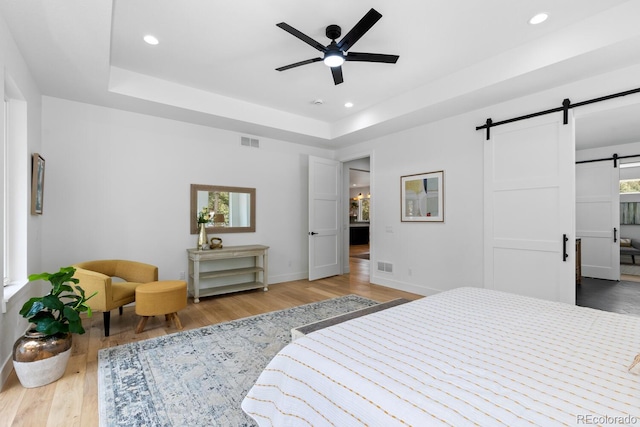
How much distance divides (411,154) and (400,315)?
3.65 metres

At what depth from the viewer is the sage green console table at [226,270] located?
4355 millimetres

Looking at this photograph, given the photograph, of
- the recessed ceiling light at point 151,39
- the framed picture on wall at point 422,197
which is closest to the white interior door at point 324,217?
the framed picture on wall at point 422,197

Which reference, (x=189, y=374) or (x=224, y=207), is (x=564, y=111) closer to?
(x=189, y=374)

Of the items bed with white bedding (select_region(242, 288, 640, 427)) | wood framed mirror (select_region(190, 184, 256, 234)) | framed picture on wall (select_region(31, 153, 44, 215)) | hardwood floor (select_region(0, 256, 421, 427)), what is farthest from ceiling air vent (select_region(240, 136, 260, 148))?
bed with white bedding (select_region(242, 288, 640, 427))

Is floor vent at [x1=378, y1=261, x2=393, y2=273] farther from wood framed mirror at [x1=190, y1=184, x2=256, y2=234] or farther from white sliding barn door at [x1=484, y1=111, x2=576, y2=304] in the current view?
wood framed mirror at [x1=190, y1=184, x2=256, y2=234]

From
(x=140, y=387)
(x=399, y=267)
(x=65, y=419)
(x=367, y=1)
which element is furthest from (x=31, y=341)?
(x=399, y=267)

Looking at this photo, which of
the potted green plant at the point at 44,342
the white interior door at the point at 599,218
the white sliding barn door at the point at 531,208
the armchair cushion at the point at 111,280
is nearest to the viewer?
the potted green plant at the point at 44,342

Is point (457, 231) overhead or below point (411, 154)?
below

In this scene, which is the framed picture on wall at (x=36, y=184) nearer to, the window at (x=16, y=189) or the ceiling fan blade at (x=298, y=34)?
the window at (x=16, y=189)

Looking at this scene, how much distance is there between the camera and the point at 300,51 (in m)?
3.20

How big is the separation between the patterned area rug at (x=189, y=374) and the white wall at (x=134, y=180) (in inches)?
68.6

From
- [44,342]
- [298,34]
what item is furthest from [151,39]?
[44,342]

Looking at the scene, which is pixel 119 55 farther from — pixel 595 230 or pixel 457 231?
pixel 595 230

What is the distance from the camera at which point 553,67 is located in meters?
2.90
